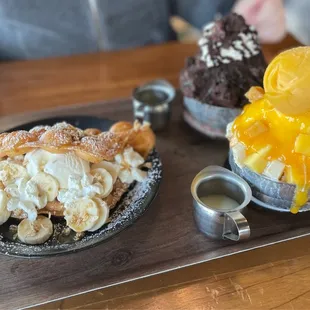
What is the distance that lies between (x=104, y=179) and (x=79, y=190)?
2.3 inches

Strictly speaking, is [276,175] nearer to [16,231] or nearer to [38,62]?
[16,231]

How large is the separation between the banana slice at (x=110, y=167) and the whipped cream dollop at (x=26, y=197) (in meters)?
0.13

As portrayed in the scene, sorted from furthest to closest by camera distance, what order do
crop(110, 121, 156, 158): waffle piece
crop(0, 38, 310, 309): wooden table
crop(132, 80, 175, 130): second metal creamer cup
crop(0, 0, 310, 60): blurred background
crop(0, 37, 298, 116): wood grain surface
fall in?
1. crop(0, 0, 310, 60): blurred background
2. crop(0, 37, 298, 116): wood grain surface
3. crop(132, 80, 175, 130): second metal creamer cup
4. crop(110, 121, 156, 158): waffle piece
5. crop(0, 38, 310, 309): wooden table

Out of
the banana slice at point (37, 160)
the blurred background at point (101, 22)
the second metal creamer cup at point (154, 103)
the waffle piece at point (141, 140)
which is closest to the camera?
the banana slice at point (37, 160)

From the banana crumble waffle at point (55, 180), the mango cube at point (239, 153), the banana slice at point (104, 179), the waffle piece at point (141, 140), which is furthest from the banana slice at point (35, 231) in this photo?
the mango cube at point (239, 153)

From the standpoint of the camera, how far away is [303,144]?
0.74 meters

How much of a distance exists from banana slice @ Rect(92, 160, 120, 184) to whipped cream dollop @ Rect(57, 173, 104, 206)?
54 millimetres

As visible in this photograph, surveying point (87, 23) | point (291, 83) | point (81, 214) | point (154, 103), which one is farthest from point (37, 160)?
point (87, 23)

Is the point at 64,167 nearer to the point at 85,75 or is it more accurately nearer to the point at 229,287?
the point at 229,287

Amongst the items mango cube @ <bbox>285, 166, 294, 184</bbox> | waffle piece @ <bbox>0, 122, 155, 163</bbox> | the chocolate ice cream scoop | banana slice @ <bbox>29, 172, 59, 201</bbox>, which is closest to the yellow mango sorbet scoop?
mango cube @ <bbox>285, 166, 294, 184</bbox>

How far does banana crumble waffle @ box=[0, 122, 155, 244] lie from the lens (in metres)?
0.78

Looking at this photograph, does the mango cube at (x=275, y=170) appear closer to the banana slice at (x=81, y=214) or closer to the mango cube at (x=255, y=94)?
the mango cube at (x=255, y=94)

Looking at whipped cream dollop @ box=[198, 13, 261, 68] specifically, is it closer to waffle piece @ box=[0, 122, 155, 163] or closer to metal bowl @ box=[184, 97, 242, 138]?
metal bowl @ box=[184, 97, 242, 138]

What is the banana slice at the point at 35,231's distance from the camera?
0.76 m
